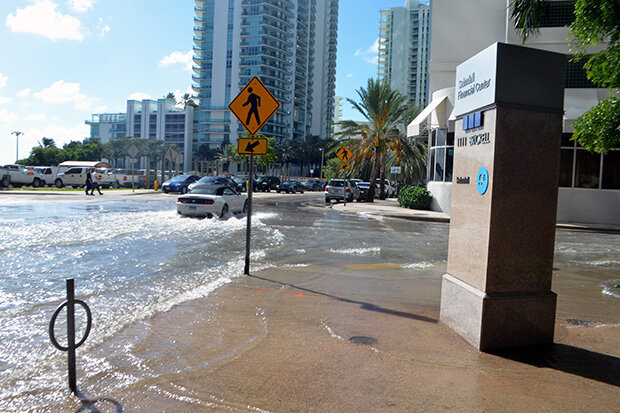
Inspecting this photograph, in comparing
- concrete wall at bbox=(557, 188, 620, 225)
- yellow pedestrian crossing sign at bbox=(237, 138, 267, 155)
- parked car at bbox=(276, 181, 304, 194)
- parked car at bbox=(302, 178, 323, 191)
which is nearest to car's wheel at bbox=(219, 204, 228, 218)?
yellow pedestrian crossing sign at bbox=(237, 138, 267, 155)

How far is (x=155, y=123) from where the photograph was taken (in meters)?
142

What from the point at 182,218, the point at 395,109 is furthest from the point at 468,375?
the point at 395,109

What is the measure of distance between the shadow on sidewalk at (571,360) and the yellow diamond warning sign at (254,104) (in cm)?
533

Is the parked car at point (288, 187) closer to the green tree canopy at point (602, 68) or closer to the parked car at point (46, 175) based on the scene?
the parked car at point (46, 175)

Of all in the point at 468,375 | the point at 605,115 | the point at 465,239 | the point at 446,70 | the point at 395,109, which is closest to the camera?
the point at 468,375

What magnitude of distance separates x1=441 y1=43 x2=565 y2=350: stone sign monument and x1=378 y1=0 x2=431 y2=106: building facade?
562ft

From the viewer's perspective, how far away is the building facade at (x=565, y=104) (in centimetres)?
2439

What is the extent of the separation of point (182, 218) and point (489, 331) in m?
15.1

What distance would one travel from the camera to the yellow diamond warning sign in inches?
336

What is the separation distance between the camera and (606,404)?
394 centimetres

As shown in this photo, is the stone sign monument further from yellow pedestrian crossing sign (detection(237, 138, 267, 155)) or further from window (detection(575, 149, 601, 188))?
window (detection(575, 149, 601, 188))

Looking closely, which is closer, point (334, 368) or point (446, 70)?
point (334, 368)

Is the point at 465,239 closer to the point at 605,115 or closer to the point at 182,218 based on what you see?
the point at 605,115

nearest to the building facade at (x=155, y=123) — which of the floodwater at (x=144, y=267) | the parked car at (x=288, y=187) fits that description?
the parked car at (x=288, y=187)
